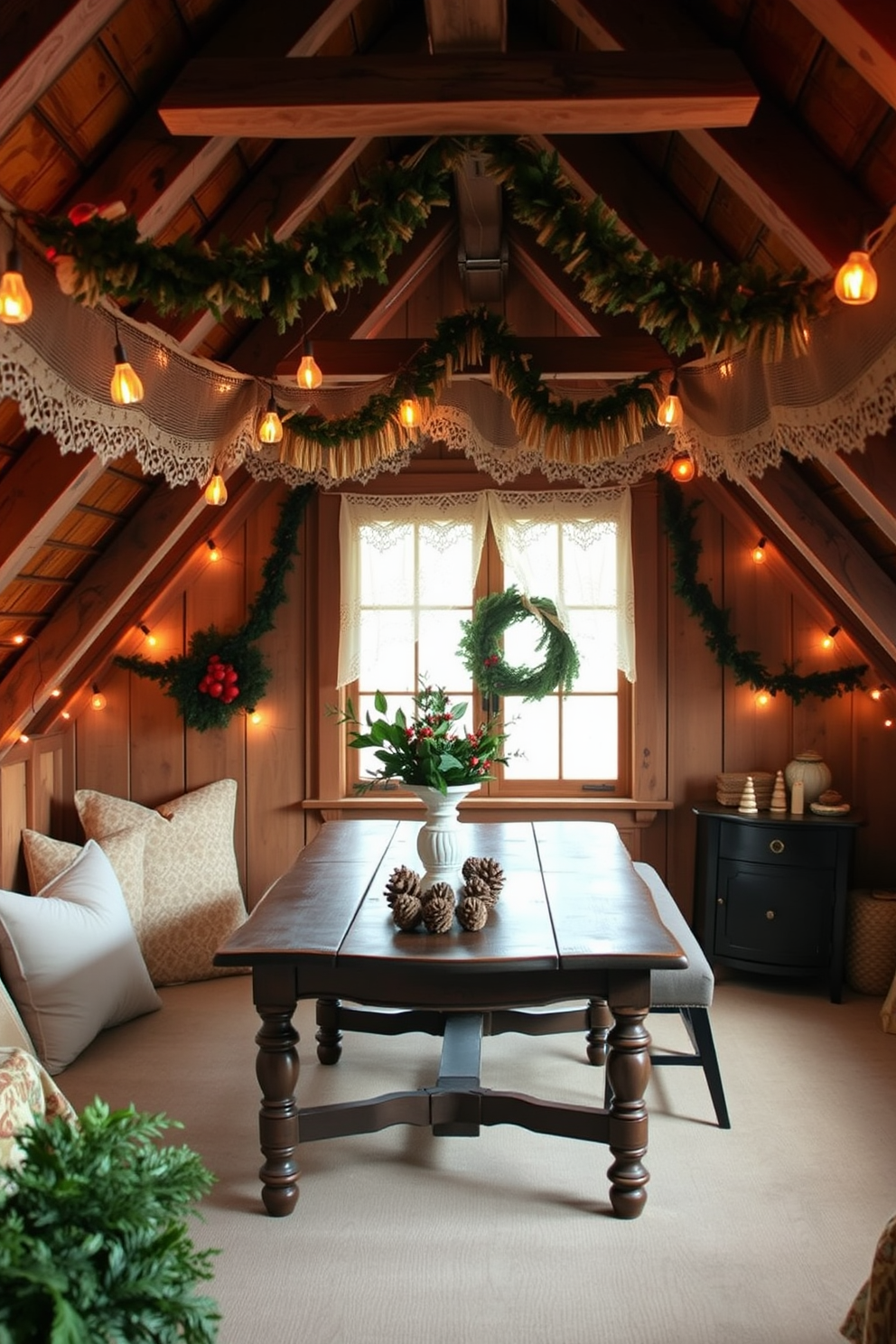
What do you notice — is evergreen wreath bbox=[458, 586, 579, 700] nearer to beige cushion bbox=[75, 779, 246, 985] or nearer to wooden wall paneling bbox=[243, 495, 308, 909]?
wooden wall paneling bbox=[243, 495, 308, 909]

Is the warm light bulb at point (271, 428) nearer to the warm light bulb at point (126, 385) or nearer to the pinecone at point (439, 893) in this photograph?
the warm light bulb at point (126, 385)

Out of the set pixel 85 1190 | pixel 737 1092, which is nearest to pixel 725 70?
pixel 85 1190

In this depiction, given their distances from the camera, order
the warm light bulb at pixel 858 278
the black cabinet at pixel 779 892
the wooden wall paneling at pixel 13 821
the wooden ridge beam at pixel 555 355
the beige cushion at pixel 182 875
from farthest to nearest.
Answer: the beige cushion at pixel 182 875
the black cabinet at pixel 779 892
the wooden wall paneling at pixel 13 821
the wooden ridge beam at pixel 555 355
the warm light bulb at pixel 858 278

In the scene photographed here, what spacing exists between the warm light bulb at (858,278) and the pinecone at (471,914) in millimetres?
1777

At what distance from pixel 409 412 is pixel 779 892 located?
2.59m

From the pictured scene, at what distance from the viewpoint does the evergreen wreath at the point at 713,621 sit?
4980mm

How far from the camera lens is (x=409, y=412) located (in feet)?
11.4

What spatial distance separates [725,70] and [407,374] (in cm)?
141

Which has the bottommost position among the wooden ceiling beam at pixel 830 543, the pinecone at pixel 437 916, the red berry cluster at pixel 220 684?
the pinecone at pixel 437 916

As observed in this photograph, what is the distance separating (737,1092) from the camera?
3717 mm

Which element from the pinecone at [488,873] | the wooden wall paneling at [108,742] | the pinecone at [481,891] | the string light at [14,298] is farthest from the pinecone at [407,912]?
the wooden wall paneling at [108,742]

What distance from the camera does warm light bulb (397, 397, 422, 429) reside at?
11.4 ft

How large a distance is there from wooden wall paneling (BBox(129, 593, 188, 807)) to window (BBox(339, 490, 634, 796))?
0.80 m

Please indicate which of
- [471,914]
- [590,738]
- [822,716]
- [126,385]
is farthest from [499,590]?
[126,385]
